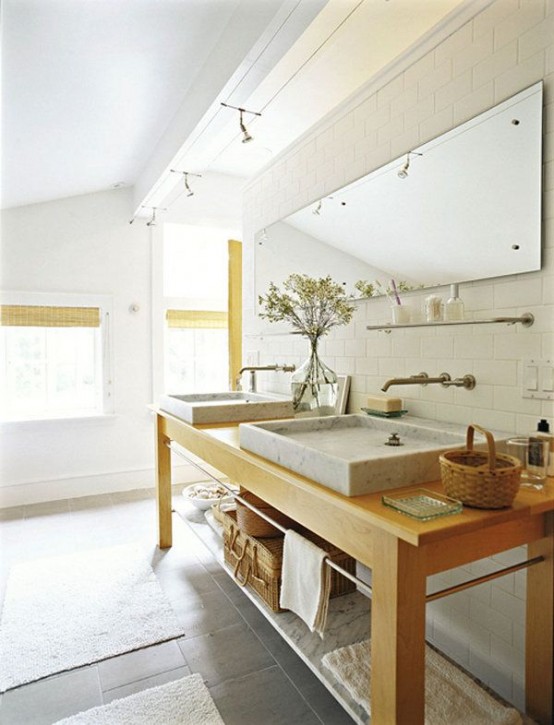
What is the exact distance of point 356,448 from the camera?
63.2 inches

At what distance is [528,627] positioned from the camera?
147cm

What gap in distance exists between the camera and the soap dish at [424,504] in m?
1.07

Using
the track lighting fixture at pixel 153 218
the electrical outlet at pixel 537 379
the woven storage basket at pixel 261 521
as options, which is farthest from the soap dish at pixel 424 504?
the track lighting fixture at pixel 153 218

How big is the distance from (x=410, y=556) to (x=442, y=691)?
0.81 meters

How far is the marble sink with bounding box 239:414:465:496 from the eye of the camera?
4.09 feet

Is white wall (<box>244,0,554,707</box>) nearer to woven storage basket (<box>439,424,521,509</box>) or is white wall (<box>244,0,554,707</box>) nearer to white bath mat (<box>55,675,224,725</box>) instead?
woven storage basket (<box>439,424,521,509</box>)

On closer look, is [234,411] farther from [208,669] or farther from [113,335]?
[113,335]

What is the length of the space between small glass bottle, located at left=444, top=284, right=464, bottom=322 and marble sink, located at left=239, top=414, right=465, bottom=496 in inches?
16.2

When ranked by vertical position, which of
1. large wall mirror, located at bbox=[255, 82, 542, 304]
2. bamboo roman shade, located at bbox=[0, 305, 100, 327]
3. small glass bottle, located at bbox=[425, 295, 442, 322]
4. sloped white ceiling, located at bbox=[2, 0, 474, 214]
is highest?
sloped white ceiling, located at bbox=[2, 0, 474, 214]

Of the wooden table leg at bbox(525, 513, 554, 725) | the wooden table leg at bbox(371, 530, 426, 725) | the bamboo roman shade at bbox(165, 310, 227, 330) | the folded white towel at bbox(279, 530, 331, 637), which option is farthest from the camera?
the bamboo roman shade at bbox(165, 310, 227, 330)

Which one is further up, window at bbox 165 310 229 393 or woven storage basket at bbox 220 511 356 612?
window at bbox 165 310 229 393

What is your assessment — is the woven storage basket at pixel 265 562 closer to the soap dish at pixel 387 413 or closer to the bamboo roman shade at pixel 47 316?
the soap dish at pixel 387 413

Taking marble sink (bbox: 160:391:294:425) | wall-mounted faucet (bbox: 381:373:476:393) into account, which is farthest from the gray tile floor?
wall-mounted faucet (bbox: 381:373:476:393)

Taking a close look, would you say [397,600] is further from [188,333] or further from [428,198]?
[188,333]
